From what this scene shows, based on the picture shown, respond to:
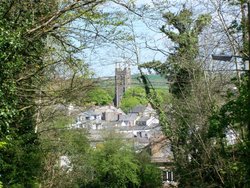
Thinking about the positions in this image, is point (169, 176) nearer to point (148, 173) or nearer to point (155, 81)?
point (148, 173)

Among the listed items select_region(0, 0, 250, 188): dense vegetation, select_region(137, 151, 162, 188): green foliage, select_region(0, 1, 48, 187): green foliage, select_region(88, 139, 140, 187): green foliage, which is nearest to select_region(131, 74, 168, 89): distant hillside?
select_region(0, 0, 250, 188): dense vegetation

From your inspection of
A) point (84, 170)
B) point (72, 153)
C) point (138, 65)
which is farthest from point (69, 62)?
point (84, 170)

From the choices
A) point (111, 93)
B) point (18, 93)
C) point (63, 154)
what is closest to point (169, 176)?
point (63, 154)

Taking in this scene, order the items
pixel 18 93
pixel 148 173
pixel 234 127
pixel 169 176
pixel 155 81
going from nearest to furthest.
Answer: pixel 18 93 → pixel 234 127 → pixel 155 81 → pixel 169 176 → pixel 148 173

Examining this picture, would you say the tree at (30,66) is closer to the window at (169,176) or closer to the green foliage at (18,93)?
the green foliage at (18,93)

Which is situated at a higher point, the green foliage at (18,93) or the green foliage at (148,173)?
the green foliage at (18,93)

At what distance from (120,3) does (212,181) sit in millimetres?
10586

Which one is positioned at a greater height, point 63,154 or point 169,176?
point 63,154

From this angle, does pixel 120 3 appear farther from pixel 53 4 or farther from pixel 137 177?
pixel 137 177

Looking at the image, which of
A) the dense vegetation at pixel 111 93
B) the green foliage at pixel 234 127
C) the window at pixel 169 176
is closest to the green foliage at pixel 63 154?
the dense vegetation at pixel 111 93

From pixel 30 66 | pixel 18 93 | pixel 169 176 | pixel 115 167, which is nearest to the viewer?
pixel 18 93

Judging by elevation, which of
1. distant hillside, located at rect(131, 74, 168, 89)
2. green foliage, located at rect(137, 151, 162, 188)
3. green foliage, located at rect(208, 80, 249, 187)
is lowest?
green foliage, located at rect(137, 151, 162, 188)

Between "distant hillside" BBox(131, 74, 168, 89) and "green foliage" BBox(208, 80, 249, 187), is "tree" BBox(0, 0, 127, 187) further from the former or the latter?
"distant hillside" BBox(131, 74, 168, 89)

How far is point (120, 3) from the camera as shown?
45.6 ft
